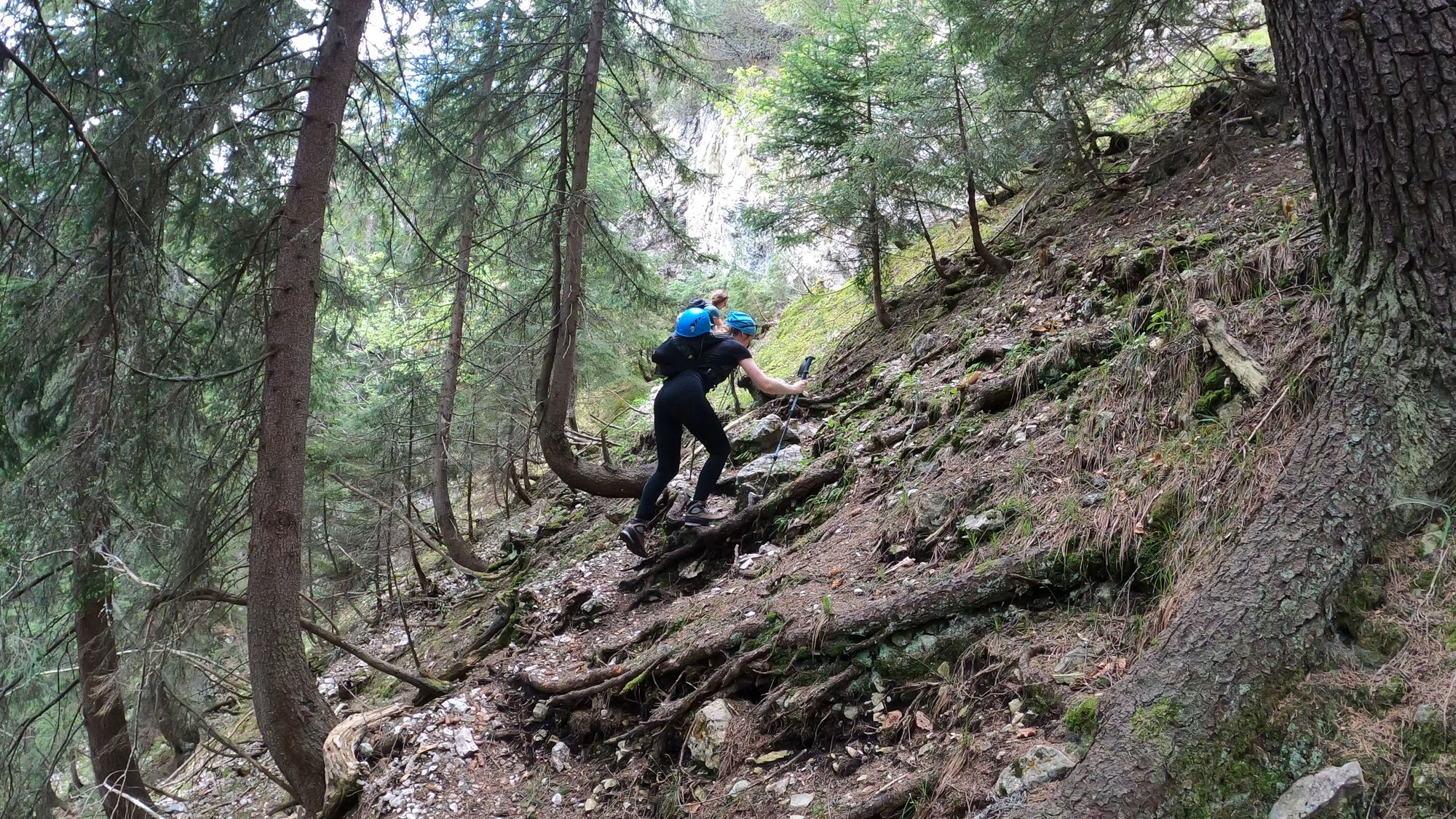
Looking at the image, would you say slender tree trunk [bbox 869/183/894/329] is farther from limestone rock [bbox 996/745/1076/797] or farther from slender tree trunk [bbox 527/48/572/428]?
limestone rock [bbox 996/745/1076/797]

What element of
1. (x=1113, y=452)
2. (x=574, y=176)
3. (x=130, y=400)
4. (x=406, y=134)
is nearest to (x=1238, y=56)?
(x=1113, y=452)

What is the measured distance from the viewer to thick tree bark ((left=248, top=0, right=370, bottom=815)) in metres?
4.74

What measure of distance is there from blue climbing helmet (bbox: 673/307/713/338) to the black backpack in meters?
0.03

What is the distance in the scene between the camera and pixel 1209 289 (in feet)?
14.4

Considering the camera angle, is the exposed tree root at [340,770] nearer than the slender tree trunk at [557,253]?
Yes

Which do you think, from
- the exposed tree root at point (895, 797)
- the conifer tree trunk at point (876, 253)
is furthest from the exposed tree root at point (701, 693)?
the conifer tree trunk at point (876, 253)

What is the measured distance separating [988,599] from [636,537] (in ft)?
10.7

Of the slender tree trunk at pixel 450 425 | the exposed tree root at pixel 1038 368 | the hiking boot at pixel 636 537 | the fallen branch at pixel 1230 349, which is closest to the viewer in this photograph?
the fallen branch at pixel 1230 349

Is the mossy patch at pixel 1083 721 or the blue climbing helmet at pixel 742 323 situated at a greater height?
the blue climbing helmet at pixel 742 323

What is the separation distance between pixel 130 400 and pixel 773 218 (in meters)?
6.18

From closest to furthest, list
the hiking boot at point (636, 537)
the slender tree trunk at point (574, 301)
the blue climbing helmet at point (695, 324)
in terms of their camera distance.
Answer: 1. the blue climbing helmet at point (695, 324)
2. the hiking boot at point (636, 537)
3. the slender tree trunk at point (574, 301)

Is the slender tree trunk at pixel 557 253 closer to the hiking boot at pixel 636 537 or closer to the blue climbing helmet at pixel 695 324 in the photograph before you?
the hiking boot at pixel 636 537

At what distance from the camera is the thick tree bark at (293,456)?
4738mm

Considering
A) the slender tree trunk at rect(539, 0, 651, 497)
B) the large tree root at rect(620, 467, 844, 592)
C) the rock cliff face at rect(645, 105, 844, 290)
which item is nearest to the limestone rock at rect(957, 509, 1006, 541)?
the large tree root at rect(620, 467, 844, 592)
